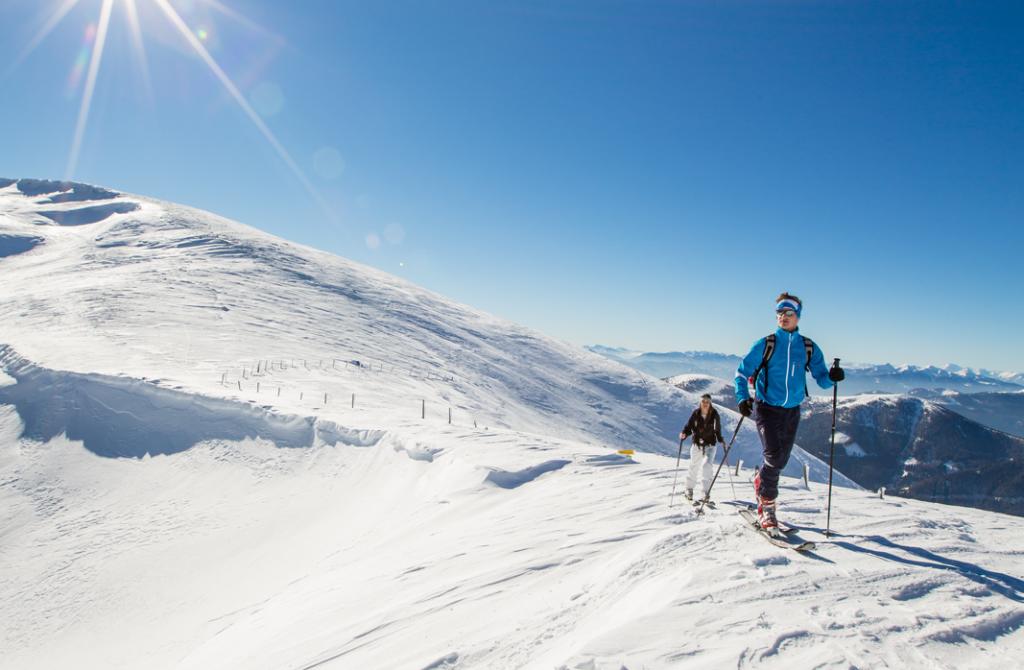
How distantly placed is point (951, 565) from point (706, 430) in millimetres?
3432

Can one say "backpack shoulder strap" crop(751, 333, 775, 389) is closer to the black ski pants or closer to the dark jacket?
the black ski pants

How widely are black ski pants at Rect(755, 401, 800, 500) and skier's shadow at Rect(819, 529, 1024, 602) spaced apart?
3.33 feet

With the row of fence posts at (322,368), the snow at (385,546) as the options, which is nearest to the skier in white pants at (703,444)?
the snow at (385,546)

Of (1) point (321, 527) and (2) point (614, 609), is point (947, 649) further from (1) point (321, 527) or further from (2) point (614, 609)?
(1) point (321, 527)

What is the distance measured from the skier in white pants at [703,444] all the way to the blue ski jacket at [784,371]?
67.7 inches

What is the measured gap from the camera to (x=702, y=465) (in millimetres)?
8297

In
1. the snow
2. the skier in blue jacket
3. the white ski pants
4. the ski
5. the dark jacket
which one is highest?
the skier in blue jacket

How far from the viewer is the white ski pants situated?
8164 millimetres

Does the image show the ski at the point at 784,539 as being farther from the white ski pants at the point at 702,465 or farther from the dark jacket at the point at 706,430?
the dark jacket at the point at 706,430

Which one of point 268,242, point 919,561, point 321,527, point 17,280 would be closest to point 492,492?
point 321,527

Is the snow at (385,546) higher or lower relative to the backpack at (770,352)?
lower

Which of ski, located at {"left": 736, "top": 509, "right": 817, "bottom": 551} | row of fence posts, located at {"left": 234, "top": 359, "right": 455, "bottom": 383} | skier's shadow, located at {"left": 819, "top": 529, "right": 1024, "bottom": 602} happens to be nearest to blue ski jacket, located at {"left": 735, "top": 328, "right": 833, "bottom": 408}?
ski, located at {"left": 736, "top": 509, "right": 817, "bottom": 551}

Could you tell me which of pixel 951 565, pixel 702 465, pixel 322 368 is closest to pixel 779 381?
pixel 702 465

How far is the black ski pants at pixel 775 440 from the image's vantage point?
653 cm
